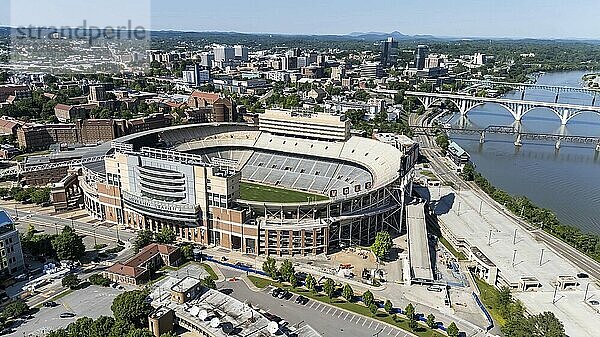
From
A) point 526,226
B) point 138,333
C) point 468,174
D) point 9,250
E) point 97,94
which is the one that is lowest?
point 526,226

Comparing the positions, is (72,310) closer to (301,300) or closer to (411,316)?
(301,300)

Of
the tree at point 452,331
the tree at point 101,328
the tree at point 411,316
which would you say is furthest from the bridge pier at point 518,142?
the tree at point 101,328

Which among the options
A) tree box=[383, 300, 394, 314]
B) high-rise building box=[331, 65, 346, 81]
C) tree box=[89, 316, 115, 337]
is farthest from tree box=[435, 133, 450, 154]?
high-rise building box=[331, 65, 346, 81]

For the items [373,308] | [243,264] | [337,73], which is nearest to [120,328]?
[243,264]

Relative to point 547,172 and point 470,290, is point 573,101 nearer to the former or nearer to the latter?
point 547,172

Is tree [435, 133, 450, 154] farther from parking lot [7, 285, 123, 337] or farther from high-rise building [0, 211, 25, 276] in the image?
high-rise building [0, 211, 25, 276]
